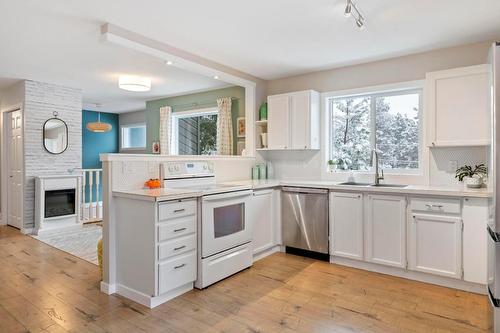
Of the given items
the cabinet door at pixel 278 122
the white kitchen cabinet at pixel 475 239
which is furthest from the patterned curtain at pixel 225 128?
the white kitchen cabinet at pixel 475 239

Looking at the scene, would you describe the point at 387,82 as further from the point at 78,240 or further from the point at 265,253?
the point at 78,240

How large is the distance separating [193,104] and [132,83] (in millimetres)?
1507

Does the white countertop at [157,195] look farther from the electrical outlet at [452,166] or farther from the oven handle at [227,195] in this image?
the electrical outlet at [452,166]

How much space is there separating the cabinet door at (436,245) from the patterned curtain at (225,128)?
3.09 meters

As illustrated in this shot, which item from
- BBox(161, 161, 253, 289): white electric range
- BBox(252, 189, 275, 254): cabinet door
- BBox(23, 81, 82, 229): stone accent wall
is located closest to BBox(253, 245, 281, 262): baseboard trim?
BBox(252, 189, 275, 254): cabinet door

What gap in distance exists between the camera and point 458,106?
3.16 meters

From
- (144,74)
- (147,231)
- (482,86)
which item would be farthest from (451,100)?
(144,74)

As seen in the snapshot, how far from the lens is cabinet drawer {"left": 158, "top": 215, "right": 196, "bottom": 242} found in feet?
8.61

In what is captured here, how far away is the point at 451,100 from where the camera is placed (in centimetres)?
318

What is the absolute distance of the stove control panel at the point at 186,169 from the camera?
338 cm

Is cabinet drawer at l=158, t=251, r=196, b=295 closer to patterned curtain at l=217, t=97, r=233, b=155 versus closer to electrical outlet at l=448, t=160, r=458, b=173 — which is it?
patterned curtain at l=217, t=97, r=233, b=155

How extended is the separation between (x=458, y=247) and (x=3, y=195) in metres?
7.07

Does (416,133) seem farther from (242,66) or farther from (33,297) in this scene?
(33,297)

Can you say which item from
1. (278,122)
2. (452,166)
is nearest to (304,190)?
(278,122)
